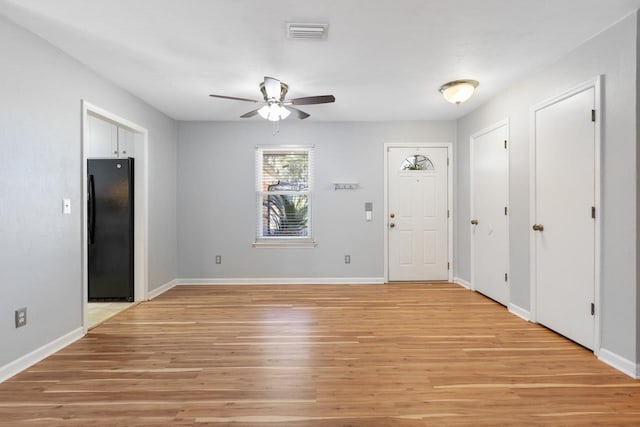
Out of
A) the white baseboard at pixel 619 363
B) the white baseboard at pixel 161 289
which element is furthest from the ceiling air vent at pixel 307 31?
the white baseboard at pixel 161 289

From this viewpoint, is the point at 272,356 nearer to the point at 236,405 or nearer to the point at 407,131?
the point at 236,405

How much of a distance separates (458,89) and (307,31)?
1.86m

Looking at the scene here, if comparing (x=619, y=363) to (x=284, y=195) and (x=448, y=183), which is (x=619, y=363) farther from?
(x=284, y=195)

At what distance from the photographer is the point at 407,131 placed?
498 cm

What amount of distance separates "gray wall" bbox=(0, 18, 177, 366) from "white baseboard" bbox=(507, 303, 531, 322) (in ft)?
14.3

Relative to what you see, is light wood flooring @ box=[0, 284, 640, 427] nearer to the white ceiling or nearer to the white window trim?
the white window trim

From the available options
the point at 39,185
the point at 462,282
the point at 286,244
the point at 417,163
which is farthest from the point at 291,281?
the point at 39,185

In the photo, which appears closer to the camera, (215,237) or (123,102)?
(123,102)

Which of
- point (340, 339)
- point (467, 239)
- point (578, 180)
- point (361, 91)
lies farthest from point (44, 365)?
point (467, 239)

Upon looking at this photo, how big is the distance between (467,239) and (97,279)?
16.5 ft

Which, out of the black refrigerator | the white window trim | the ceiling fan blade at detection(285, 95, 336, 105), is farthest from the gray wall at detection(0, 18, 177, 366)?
the white window trim

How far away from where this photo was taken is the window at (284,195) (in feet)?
16.3

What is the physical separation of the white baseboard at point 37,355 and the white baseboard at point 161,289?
1.24 meters

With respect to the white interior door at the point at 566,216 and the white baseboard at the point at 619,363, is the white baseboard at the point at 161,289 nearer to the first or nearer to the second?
the white interior door at the point at 566,216
